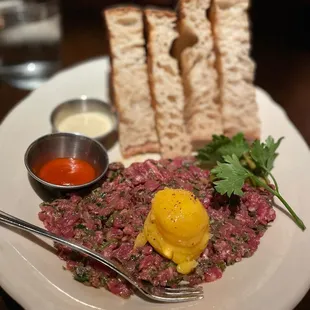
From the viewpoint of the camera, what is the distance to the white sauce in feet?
12.3

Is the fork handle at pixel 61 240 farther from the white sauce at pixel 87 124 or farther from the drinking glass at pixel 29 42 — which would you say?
the drinking glass at pixel 29 42

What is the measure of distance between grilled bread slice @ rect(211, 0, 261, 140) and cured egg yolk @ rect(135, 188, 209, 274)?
1.32m

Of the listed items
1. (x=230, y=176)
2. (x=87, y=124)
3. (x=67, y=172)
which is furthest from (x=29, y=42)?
(x=230, y=176)

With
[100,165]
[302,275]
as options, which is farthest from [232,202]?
[100,165]

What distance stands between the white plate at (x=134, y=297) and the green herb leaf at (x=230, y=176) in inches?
15.1

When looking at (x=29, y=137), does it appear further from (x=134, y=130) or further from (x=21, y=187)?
(x=134, y=130)

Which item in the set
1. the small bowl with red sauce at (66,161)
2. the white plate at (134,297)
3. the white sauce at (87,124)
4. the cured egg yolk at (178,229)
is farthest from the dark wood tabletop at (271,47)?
the cured egg yolk at (178,229)

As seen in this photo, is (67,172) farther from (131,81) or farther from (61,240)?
(131,81)

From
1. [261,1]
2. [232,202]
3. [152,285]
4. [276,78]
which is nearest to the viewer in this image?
[152,285]

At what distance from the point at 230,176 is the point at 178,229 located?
0.60 m

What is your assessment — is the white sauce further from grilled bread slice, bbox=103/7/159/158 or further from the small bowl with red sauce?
the small bowl with red sauce

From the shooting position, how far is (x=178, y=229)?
2.55 metres

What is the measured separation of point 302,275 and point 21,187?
1.90 meters

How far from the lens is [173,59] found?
12.5ft
